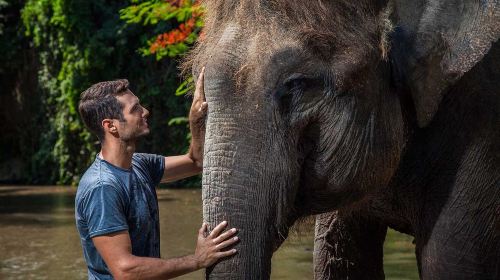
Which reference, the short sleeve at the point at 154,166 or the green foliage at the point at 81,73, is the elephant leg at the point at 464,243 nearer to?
the short sleeve at the point at 154,166

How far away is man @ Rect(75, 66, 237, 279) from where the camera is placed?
457 cm

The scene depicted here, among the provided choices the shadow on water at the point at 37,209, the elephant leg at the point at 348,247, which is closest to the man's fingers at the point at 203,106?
the elephant leg at the point at 348,247

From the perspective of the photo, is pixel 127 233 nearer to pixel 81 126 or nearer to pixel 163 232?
pixel 163 232

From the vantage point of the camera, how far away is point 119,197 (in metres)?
4.77

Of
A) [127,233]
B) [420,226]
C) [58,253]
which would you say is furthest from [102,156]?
[58,253]

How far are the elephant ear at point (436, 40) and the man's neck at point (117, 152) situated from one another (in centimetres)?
122

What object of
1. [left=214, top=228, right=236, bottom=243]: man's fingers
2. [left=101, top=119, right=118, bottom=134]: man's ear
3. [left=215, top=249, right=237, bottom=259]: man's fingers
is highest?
[left=101, top=119, right=118, bottom=134]: man's ear

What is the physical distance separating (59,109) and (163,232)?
10748 millimetres

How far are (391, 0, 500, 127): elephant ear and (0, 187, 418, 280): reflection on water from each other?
9.57ft

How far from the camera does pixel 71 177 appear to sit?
899 inches

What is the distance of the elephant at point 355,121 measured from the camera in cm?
422

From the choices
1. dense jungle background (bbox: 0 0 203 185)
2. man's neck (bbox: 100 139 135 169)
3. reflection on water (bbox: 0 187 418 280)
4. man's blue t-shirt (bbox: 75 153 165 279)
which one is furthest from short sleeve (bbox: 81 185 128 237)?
dense jungle background (bbox: 0 0 203 185)

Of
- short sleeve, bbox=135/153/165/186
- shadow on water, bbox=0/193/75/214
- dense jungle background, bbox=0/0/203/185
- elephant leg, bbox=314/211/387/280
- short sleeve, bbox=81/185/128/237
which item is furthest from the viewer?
dense jungle background, bbox=0/0/203/185

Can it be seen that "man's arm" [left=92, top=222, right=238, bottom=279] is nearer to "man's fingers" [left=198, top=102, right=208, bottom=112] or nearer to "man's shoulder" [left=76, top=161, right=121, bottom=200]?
"man's shoulder" [left=76, top=161, right=121, bottom=200]
